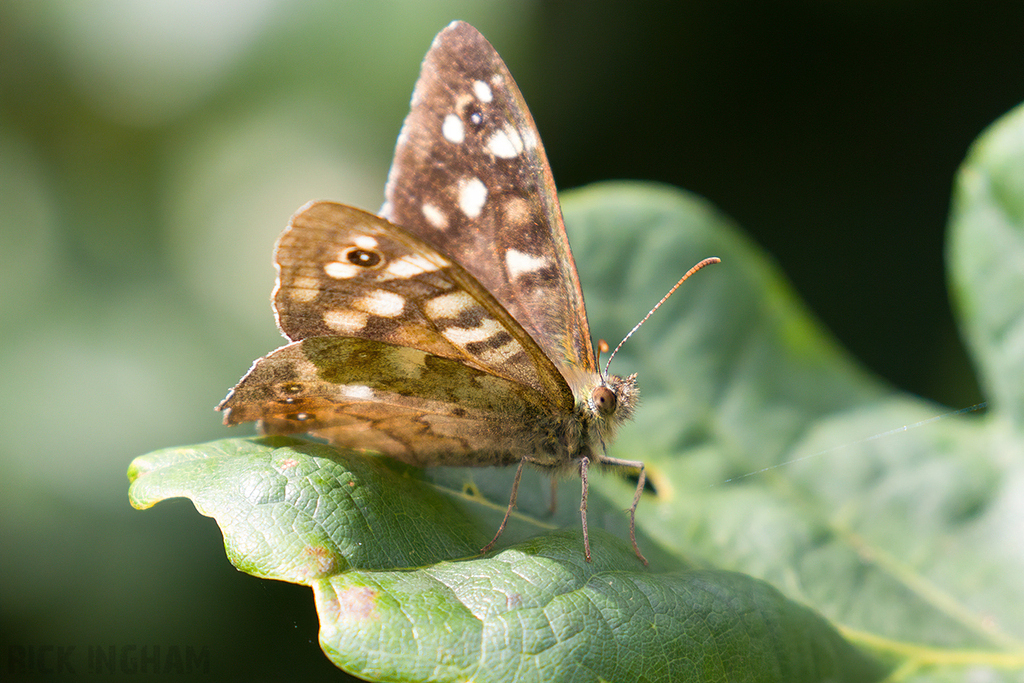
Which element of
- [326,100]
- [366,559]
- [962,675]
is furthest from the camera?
[326,100]

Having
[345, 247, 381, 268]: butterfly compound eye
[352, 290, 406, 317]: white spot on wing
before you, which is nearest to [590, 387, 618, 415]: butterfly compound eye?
[352, 290, 406, 317]: white spot on wing

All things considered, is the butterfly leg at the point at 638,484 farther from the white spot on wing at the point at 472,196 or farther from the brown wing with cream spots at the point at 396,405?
the white spot on wing at the point at 472,196

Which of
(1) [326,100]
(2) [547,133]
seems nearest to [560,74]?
(2) [547,133]

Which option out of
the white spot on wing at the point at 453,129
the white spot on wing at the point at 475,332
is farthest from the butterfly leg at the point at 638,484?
the white spot on wing at the point at 453,129

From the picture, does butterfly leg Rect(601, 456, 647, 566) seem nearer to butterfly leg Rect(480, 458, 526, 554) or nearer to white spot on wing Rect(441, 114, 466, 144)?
butterfly leg Rect(480, 458, 526, 554)

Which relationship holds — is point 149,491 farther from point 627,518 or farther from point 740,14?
point 740,14

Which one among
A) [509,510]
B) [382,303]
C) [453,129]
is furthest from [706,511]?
[453,129]
